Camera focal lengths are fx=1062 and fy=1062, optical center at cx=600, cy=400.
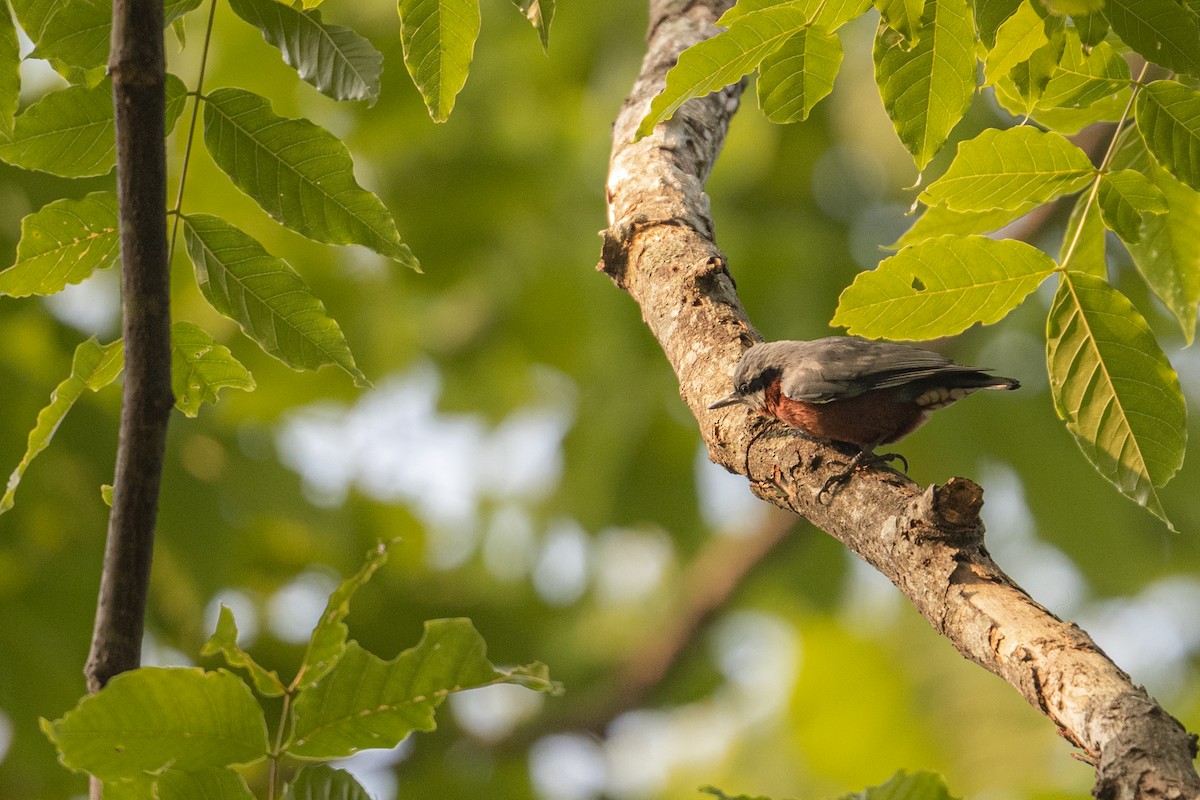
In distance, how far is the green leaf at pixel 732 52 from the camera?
7.38ft

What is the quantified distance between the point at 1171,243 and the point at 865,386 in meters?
1.04

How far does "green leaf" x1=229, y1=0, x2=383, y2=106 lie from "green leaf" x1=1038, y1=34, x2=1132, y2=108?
1543 mm

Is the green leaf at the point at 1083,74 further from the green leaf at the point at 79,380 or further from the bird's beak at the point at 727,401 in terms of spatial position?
the green leaf at the point at 79,380

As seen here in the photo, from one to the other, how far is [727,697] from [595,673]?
57.8 inches

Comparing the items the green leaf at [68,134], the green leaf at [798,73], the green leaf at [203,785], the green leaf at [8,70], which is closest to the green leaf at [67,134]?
the green leaf at [68,134]

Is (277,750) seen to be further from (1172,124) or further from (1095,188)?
(1172,124)

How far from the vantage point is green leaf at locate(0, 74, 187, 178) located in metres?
2.39

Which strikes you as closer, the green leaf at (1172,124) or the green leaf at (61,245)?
the green leaf at (1172,124)

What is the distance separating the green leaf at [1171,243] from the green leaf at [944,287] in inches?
17.6

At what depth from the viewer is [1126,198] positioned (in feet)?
7.96

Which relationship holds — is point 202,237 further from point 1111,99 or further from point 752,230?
point 752,230

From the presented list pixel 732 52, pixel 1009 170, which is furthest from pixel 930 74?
pixel 732 52

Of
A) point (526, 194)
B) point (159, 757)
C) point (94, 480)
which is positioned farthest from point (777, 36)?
point (526, 194)

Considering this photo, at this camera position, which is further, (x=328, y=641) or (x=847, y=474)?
(x=847, y=474)
